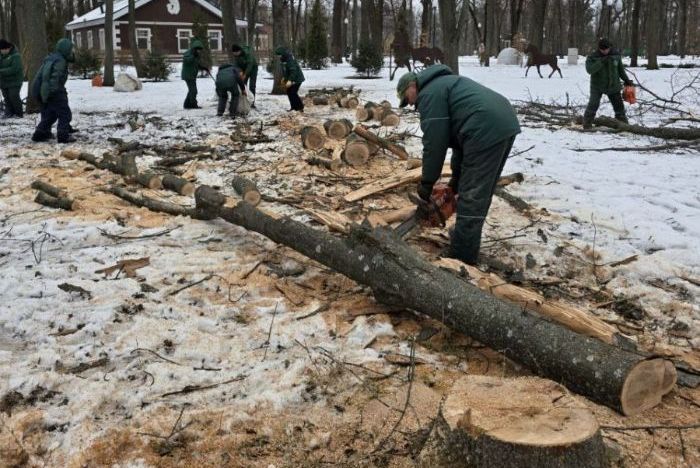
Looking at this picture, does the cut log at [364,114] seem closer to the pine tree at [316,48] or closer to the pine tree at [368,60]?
the pine tree at [368,60]

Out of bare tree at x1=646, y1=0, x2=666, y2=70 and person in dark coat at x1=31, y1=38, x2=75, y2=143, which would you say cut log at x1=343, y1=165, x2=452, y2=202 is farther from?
bare tree at x1=646, y1=0, x2=666, y2=70

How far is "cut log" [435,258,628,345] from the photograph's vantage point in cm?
349

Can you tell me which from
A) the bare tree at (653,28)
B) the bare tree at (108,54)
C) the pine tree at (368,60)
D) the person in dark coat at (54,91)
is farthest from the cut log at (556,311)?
the pine tree at (368,60)

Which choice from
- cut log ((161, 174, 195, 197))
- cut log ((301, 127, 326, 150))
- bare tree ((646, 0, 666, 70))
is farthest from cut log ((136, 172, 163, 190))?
bare tree ((646, 0, 666, 70))

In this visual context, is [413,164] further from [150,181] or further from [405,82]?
[150,181]

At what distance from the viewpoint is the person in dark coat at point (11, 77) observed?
12.4 metres

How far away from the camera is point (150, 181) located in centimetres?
734

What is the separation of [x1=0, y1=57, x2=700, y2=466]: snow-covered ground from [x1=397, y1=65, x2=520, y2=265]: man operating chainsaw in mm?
1109

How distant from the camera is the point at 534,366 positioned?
3.30m

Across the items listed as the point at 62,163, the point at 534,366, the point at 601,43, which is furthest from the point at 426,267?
the point at 601,43

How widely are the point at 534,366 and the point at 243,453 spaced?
1623 mm

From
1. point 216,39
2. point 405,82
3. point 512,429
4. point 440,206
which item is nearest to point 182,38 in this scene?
point 216,39

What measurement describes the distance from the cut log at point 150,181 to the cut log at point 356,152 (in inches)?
97.3

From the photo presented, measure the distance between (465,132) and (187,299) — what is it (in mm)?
2429
